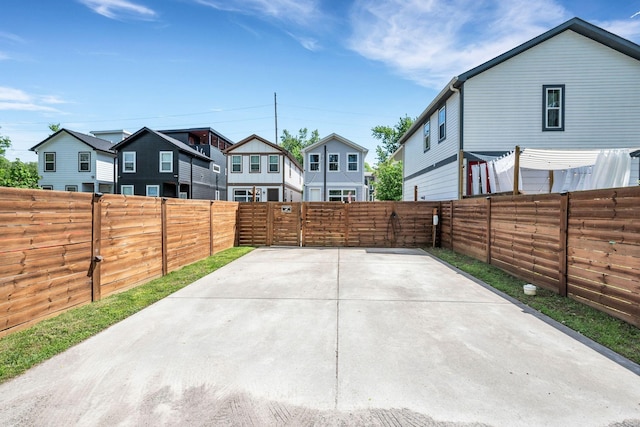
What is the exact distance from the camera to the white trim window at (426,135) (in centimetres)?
1445

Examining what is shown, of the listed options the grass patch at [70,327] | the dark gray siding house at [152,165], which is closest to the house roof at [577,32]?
the grass patch at [70,327]

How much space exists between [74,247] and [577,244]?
24.5ft

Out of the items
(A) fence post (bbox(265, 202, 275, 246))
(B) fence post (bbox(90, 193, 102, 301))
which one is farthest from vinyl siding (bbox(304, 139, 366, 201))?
(B) fence post (bbox(90, 193, 102, 301))

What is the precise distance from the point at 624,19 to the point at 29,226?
1694 centimetres

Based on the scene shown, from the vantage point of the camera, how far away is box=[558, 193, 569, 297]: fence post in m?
4.85

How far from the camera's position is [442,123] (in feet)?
41.4

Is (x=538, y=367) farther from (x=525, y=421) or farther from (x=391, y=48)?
(x=391, y=48)

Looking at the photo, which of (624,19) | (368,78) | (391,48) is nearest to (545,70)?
(624,19)

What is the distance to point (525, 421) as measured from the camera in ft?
6.68

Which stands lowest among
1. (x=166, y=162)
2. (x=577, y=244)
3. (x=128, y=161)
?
(x=577, y=244)

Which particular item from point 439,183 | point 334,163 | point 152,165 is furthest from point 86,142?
point 439,183

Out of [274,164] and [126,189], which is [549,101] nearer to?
[274,164]

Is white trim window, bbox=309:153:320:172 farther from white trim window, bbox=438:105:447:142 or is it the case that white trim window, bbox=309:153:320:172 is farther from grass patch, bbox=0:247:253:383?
grass patch, bbox=0:247:253:383

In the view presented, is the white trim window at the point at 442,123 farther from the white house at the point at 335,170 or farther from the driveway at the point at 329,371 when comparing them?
the white house at the point at 335,170
